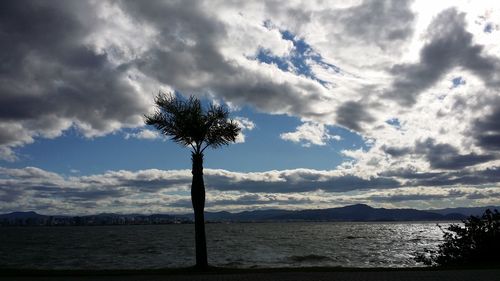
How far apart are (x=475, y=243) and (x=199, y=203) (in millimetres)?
16596

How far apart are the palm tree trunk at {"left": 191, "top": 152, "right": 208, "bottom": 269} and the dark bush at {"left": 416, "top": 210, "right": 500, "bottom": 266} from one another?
14164 mm

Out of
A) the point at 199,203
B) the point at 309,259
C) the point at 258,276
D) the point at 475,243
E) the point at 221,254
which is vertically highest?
the point at 199,203

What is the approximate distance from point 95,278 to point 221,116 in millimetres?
8769

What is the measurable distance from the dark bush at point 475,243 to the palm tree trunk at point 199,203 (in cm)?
1416

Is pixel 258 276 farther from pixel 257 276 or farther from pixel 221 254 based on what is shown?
pixel 221 254

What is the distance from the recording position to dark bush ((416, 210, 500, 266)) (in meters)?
26.3

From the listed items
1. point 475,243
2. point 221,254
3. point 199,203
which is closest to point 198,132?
point 199,203

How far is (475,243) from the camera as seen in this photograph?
1067 inches

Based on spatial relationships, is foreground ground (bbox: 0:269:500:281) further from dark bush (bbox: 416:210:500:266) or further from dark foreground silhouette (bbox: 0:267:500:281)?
dark bush (bbox: 416:210:500:266)

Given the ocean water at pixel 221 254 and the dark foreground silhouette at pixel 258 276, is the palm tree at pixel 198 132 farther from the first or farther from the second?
the ocean water at pixel 221 254

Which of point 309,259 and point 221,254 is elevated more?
point 221,254

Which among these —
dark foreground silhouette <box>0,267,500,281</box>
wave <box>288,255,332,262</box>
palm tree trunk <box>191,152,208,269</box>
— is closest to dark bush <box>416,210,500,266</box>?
dark foreground silhouette <box>0,267,500,281</box>

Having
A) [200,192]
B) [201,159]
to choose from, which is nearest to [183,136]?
[201,159]

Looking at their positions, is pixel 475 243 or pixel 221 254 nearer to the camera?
pixel 475 243
